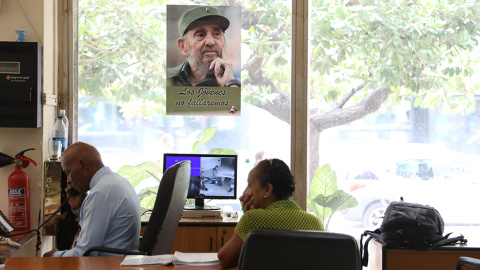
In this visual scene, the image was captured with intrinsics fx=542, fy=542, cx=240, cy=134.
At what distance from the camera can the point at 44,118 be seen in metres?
4.14

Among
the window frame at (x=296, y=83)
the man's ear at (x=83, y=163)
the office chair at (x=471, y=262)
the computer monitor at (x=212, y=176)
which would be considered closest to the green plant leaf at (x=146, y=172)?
the computer monitor at (x=212, y=176)

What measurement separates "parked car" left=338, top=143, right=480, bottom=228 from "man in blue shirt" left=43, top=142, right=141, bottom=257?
2.21 meters

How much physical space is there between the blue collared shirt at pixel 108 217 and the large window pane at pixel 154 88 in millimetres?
1553

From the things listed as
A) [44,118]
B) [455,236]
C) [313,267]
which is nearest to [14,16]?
[44,118]

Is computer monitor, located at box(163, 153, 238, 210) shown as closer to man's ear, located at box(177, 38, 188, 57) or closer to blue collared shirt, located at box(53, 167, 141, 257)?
man's ear, located at box(177, 38, 188, 57)

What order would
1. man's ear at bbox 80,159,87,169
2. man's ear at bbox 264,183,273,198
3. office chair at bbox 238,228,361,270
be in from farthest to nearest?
man's ear at bbox 80,159,87,169 < man's ear at bbox 264,183,273,198 < office chair at bbox 238,228,361,270

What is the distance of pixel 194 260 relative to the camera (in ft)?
8.11

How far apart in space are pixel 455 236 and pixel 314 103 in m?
1.56

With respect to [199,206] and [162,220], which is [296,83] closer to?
[199,206]

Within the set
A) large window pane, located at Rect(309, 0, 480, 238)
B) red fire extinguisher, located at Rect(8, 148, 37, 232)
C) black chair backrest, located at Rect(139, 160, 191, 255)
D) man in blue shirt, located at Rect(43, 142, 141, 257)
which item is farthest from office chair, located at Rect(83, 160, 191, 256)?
large window pane, located at Rect(309, 0, 480, 238)

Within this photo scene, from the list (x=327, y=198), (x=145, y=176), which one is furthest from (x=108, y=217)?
(x=327, y=198)

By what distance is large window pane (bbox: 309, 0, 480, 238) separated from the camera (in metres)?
4.64

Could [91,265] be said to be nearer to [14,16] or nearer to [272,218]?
[272,218]

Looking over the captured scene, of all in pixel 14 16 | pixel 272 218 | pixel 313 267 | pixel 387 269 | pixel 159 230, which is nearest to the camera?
pixel 313 267
